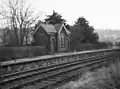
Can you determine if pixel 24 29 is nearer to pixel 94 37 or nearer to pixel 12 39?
pixel 12 39

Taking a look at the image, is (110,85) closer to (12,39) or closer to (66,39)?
(66,39)

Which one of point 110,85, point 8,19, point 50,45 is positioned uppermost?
point 8,19

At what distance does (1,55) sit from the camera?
21.3 m

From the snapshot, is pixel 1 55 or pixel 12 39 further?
pixel 12 39

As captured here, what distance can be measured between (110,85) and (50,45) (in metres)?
22.8

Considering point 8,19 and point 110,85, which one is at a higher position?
point 8,19

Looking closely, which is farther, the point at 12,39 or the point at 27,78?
the point at 12,39

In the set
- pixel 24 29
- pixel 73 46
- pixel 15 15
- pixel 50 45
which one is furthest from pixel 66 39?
pixel 15 15

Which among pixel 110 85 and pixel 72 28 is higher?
pixel 72 28

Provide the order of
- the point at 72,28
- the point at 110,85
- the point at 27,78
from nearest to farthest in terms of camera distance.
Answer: the point at 110,85 < the point at 27,78 < the point at 72,28

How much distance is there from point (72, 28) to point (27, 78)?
1231 inches

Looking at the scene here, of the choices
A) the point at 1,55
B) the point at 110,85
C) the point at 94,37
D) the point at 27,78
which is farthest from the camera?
the point at 94,37

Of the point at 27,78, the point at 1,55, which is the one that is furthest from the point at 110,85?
the point at 1,55

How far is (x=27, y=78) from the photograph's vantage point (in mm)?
10883
